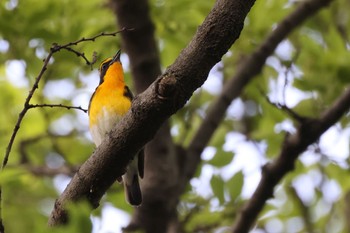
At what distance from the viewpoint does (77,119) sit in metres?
8.59

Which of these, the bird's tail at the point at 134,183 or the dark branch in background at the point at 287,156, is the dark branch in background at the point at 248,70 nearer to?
the bird's tail at the point at 134,183

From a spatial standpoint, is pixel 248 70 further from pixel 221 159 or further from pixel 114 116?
pixel 114 116

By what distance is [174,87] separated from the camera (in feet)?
9.52

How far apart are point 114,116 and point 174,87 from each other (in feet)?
10.6

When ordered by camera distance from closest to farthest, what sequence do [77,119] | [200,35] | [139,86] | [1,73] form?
[200,35] → [139,86] → [1,73] → [77,119]

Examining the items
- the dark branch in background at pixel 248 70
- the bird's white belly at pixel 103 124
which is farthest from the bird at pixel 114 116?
the dark branch in background at pixel 248 70

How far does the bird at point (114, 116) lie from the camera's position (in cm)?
588

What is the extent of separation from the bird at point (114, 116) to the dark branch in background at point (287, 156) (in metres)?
0.93

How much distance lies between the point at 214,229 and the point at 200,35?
12.1 ft

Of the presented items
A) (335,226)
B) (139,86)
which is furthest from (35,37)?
(335,226)

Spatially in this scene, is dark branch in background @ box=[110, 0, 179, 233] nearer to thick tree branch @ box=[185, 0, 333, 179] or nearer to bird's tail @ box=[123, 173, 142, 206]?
A: bird's tail @ box=[123, 173, 142, 206]

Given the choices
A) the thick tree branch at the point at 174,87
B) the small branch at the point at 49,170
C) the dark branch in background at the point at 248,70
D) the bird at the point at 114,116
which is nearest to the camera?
the thick tree branch at the point at 174,87

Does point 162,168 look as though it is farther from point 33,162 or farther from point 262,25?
point 33,162

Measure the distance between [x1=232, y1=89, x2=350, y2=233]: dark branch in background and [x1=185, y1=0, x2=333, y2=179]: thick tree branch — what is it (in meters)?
0.87
